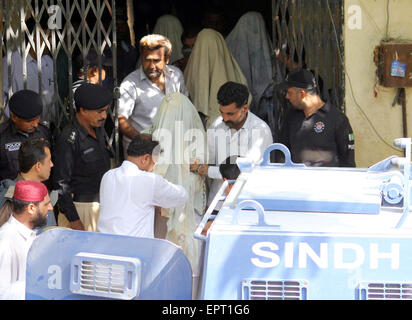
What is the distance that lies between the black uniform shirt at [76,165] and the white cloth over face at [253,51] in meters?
2.01

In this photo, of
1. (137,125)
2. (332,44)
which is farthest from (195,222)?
(332,44)

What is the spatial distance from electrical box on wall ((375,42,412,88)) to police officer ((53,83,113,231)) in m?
2.48

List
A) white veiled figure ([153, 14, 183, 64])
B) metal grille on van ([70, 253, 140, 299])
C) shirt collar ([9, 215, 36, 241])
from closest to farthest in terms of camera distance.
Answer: metal grille on van ([70, 253, 140, 299]), shirt collar ([9, 215, 36, 241]), white veiled figure ([153, 14, 183, 64])

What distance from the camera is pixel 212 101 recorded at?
698 cm

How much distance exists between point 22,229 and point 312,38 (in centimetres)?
360

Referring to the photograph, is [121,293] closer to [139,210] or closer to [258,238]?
[258,238]

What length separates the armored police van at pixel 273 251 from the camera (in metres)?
2.88

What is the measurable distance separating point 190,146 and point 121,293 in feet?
10.2

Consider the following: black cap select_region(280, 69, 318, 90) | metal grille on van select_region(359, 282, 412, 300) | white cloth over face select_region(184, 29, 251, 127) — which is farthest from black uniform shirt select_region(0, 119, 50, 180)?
metal grille on van select_region(359, 282, 412, 300)

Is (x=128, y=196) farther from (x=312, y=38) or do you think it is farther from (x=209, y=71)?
(x=312, y=38)

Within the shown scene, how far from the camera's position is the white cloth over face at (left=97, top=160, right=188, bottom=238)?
17.0 ft

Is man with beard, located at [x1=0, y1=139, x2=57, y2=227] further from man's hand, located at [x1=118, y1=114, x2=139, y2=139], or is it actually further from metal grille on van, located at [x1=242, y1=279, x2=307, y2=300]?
metal grille on van, located at [x1=242, y1=279, x2=307, y2=300]

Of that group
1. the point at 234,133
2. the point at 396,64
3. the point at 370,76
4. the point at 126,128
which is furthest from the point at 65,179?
the point at 396,64

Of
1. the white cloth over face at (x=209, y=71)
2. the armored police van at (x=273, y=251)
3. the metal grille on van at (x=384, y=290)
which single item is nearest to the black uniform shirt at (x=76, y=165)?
the white cloth over face at (x=209, y=71)
